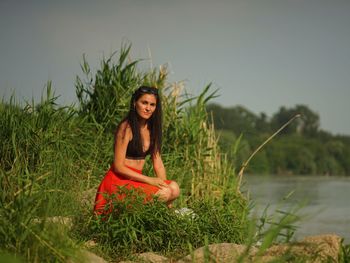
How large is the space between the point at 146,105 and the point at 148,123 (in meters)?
0.21

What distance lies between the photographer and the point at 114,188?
4.30m

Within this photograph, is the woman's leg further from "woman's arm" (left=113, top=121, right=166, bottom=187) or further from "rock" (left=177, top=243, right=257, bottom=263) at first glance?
"rock" (left=177, top=243, right=257, bottom=263)

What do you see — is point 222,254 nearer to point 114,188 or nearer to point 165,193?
point 165,193

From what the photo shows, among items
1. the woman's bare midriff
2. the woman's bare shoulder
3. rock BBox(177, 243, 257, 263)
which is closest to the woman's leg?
the woman's bare midriff

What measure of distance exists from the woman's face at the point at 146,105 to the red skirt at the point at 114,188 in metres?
0.54

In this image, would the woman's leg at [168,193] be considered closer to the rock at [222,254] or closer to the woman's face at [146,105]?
the woman's face at [146,105]

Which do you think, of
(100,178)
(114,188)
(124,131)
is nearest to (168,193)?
(114,188)

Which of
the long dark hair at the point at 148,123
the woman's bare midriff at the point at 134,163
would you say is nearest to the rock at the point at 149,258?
the woman's bare midriff at the point at 134,163

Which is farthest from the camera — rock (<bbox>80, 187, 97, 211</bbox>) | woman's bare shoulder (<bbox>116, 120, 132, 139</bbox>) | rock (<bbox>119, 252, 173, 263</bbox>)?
rock (<bbox>80, 187, 97, 211</bbox>)

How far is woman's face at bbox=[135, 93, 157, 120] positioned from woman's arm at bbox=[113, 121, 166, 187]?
0.16 metres

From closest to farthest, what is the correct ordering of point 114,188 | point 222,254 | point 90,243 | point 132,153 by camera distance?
point 222,254 → point 90,243 → point 114,188 → point 132,153

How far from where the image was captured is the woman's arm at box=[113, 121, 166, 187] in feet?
14.1

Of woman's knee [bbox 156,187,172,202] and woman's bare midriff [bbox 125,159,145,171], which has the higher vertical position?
woman's bare midriff [bbox 125,159,145,171]

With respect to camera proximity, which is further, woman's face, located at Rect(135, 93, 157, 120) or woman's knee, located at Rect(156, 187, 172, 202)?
woman's face, located at Rect(135, 93, 157, 120)
